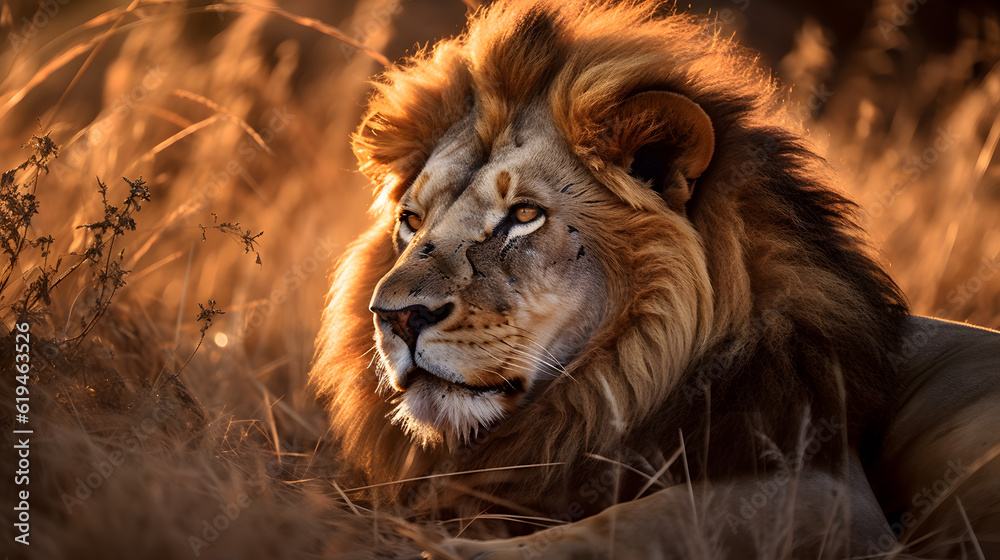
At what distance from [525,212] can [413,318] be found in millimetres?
607

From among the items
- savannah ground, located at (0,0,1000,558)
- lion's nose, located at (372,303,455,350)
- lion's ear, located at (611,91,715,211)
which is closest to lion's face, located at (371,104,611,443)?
lion's nose, located at (372,303,455,350)

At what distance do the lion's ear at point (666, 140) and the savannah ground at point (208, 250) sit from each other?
0.24 metres

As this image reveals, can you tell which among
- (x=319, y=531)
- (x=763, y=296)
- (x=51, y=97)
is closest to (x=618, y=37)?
(x=763, y=296)

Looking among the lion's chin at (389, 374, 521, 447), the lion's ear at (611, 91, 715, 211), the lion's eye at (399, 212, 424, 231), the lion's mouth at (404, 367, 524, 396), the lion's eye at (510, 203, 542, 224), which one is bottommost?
the lion's chin at (389, 374, 521, 447)

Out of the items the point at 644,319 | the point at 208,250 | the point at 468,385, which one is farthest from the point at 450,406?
the point at 208,250

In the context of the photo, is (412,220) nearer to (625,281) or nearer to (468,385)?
(468,385)

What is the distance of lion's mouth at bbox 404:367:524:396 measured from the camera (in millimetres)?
2604

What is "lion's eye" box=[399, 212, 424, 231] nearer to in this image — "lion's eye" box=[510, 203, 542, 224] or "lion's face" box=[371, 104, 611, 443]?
"lion's face" box=[371, 104, 611, 443]

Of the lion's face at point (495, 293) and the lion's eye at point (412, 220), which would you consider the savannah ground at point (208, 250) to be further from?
the lion's eye at point (412, 220)

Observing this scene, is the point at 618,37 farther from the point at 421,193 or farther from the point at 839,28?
the point at 839,28

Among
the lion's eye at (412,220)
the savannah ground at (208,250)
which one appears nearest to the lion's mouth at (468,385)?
the savannah ground at (208,250)

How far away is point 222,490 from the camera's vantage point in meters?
2.21

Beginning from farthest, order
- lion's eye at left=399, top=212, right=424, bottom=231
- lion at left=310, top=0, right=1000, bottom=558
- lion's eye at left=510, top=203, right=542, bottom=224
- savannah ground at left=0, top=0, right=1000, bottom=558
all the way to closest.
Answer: lion's eye at left=399, top=212, right=424, bottom=231, lion's eye at left=510, top=203, right=542, bottom=224, lion at left=310, top=0, right=1000, bottom=558, savannah ground at left=0, top=0, right=1000, bottom=558

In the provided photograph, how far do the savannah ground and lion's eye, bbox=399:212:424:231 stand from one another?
662 millimetres
